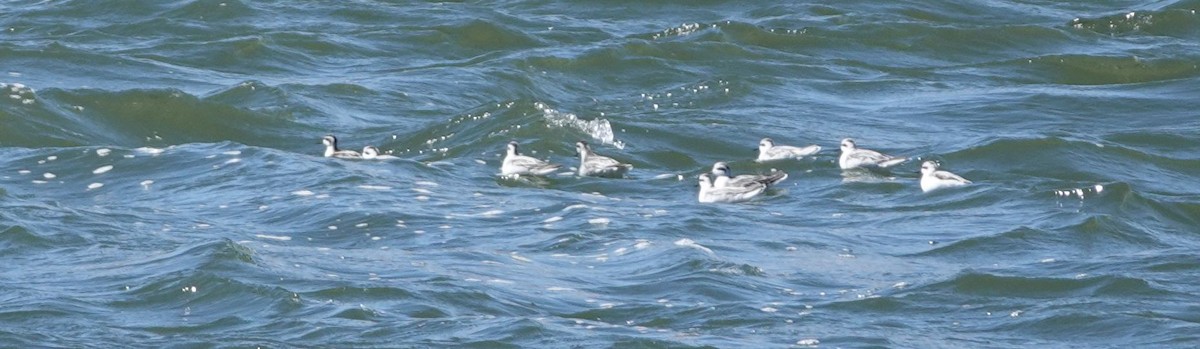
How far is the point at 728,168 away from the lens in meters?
16.8

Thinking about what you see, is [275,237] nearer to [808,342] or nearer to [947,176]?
[808,342]

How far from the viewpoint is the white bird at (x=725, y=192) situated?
607 inches

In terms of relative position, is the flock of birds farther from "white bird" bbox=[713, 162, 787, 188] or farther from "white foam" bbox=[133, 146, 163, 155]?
"white foam" bbox=[133, 146, 163, 155]

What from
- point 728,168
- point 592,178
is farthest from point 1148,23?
point 592,178

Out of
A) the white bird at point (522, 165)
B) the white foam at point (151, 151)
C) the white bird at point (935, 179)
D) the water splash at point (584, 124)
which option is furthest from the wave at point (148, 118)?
the white bird at point (935, 179)

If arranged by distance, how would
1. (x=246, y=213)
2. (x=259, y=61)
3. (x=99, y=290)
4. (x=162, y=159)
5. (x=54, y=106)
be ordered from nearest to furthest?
1. (x=99, y=290)
2. (x=246, y=213)
3. (x=162, y=159)
4. (x=54, y=106)
5. (x=259, y=61)

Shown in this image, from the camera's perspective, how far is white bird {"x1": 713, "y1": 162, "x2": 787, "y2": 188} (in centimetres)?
1576

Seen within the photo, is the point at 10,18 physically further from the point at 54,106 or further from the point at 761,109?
the point at 761,109

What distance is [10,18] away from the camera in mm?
24016

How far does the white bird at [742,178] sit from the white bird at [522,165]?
4.44 feet

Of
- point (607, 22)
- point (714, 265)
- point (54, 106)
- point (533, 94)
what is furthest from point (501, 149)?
point (607, 22)

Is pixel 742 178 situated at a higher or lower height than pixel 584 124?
higher

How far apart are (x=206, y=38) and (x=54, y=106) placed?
4429 mm

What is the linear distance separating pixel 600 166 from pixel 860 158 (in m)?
2.06
